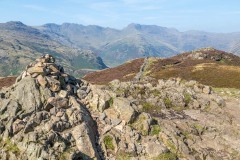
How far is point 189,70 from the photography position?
369 feet

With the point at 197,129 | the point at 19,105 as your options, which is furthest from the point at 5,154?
the point at 197,129

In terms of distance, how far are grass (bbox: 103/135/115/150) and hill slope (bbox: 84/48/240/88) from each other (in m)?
64.9

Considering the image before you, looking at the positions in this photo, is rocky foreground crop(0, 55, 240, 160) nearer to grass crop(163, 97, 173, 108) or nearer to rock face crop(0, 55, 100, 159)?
rock face crop(0, 55, 100, 159)

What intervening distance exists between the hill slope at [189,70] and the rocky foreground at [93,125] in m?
56.1

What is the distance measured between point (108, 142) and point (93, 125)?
2.50 meters

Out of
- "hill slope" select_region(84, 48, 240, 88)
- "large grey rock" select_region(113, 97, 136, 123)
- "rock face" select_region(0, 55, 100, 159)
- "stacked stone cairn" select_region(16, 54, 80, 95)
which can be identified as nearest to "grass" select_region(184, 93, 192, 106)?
"large grey rock" select_region(113, 97, 136, 123)

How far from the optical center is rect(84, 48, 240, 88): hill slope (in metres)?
96.5

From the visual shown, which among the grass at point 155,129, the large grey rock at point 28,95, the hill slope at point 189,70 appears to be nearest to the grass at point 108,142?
the grass at point 155,129

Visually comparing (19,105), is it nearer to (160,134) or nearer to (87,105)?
(87,105)

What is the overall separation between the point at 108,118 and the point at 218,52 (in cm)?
14761

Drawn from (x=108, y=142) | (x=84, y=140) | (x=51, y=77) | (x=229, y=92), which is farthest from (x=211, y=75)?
(x=84, y=140)

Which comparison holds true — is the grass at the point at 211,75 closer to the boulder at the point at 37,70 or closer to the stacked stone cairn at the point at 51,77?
the stacked stone cairn at the point at 51,77

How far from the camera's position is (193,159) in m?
29.7

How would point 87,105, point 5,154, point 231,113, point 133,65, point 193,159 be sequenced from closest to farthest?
1. point 5,154
2. point 193,159
3. point 87,105
4. point 231,113
5. point 133,65
